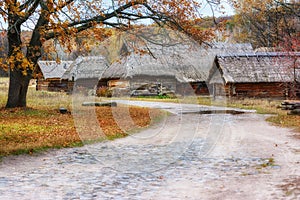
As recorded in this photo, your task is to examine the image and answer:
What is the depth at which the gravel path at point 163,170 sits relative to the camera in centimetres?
676

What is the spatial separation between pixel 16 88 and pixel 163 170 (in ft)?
46.8

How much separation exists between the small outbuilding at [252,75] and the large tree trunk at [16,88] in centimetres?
1751

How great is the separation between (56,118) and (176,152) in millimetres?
8856

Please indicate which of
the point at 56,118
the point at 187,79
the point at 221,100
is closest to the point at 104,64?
the point at 187,79

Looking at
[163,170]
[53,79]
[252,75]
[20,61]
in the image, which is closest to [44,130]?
[20,61]

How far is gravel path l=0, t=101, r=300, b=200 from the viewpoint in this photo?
676cm

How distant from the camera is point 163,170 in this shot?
847 centimetres

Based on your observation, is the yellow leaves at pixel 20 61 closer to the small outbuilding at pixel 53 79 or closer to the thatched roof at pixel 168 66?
the thatched roof at pixel 168 66

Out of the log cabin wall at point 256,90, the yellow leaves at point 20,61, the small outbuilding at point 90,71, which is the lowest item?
the log cabin wall at point 256,90

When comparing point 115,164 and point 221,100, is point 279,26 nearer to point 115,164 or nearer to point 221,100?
point 221,100

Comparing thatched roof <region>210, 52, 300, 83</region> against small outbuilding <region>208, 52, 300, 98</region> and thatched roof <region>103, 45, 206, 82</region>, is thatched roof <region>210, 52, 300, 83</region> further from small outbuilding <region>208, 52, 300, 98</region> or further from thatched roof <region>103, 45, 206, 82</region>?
thatched roof <region>103, 45, 206, 82</region>

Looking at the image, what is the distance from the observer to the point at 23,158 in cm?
962

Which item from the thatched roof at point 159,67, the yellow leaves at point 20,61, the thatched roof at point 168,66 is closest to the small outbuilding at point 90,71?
the thatched roof at point 168,66

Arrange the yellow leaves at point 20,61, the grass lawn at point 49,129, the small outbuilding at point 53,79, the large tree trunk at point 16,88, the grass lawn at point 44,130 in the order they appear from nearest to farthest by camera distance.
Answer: the grass lawn at point 44,130, the grass lawn at point 49,129, the yellow leaves at point 20,61, the large tree trunk at point 16,88, the small outbuilding at point 53,79
